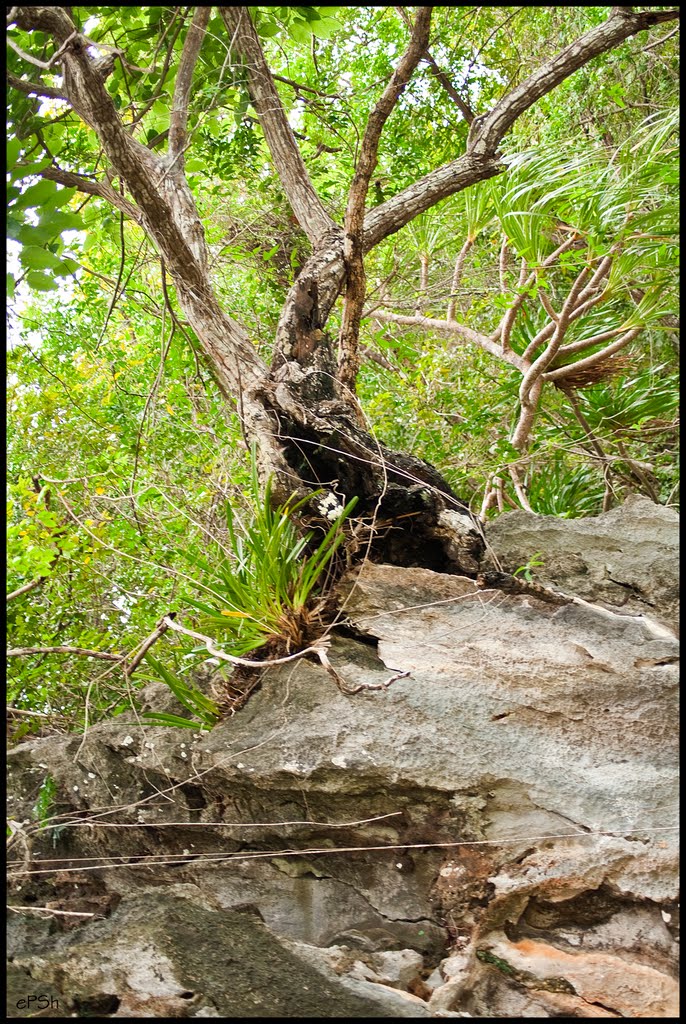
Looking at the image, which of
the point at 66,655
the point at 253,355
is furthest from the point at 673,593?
the point at 66,655

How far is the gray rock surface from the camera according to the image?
1.70 meters

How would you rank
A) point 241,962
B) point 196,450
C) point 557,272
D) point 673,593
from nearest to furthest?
point 241,962 < point 673,593 < point 196,450 < point 557,272

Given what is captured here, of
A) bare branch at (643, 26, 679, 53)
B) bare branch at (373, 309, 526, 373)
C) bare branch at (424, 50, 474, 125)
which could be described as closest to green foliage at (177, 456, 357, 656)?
bare branch at (373, 309, 526, 373)

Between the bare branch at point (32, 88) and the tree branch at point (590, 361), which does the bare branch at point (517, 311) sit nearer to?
the tree branch at point (590, 361)

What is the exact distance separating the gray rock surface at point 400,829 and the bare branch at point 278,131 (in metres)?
1.99

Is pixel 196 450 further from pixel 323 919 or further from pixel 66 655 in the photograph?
pixel 323 919

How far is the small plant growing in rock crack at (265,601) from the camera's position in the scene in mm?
2307

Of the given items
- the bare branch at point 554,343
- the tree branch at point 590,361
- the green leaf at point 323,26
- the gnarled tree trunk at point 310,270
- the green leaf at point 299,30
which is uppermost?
the green leaf at point 299,30

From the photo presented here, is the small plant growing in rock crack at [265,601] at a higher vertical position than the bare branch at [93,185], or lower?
lower

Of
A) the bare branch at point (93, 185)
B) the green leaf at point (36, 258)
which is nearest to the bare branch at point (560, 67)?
the bare branch at point (93, 185)

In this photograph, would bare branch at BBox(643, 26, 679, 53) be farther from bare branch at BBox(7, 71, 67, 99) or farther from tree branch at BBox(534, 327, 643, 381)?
bare branch at BBox(7, 71, 67, 99)

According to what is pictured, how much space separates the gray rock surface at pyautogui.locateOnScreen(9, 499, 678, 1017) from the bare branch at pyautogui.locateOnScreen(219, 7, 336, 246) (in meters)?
1.99

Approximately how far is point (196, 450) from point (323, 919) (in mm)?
2999

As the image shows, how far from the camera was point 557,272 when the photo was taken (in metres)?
5.16
